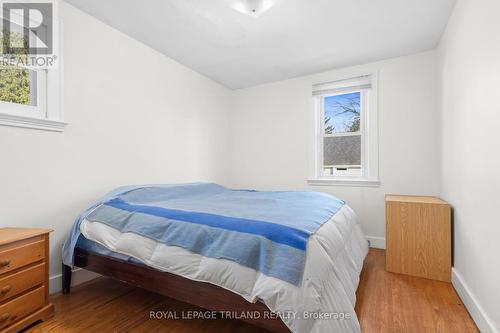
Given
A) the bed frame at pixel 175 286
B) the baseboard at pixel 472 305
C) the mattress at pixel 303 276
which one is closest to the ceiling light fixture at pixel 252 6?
the mattress at pixel 303 276

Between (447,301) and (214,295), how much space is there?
178cm

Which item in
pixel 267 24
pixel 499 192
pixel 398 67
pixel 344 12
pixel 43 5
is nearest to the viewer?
pixel 499 192

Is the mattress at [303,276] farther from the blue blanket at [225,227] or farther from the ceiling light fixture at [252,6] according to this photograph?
the ceiling light fixture at [252,6]

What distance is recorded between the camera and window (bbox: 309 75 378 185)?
10.5 feet

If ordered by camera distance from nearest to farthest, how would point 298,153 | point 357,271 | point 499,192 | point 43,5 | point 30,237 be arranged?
point 499,192 < point 30,237 < point 357,271 < point 43,5 < point 298,153

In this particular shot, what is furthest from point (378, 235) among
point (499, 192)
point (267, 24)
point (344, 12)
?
point (267, 24)

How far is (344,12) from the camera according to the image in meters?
2.20

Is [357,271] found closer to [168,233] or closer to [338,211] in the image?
[338,211]

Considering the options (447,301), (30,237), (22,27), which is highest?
(22,27)

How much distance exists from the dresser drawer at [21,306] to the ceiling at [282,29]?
228 cm

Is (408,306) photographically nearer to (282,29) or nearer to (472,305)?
(472,305)

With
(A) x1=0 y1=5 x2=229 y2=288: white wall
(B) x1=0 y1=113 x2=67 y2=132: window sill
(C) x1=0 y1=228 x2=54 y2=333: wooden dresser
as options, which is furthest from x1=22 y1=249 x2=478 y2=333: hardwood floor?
(B) x1=0 y1=113 x2=67 y2=132: window sill

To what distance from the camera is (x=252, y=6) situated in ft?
6.75

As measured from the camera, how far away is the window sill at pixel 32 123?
1732 mm
